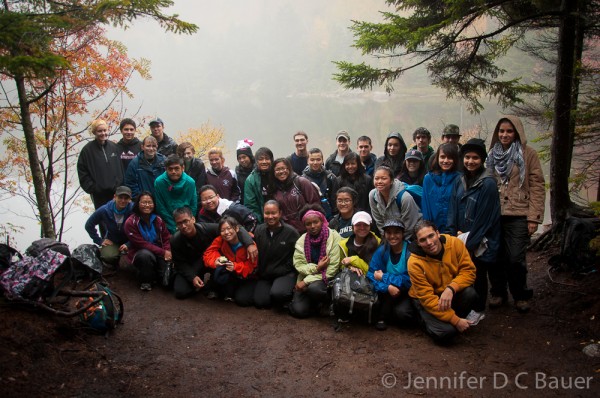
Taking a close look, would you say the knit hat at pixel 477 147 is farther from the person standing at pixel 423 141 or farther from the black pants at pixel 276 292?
the black pants at pixel 276 292

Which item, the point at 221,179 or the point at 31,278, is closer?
the point at 31,278

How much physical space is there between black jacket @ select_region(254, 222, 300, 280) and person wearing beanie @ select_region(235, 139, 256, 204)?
5.01 ft

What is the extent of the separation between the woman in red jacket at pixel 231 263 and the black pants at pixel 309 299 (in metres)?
0.70

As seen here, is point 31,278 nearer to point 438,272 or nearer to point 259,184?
point 259,184

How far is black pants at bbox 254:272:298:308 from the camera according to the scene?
4891 millimetres

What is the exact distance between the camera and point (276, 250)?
5.08 m

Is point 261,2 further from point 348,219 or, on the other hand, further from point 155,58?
point 348,219

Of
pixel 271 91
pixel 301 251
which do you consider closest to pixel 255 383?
pixel 301 251

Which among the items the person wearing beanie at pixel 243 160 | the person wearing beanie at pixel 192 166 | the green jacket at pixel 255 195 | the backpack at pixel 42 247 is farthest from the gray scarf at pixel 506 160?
the backpack at pixel 42 247

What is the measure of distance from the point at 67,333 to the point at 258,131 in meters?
52.3

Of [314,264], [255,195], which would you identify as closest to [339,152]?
[255,195]

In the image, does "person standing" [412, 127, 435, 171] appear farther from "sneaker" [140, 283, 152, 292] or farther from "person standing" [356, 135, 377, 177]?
"sneaker" [140, 283, 152, 292]

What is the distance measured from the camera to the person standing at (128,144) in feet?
21.1

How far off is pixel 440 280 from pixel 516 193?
4.38ft
